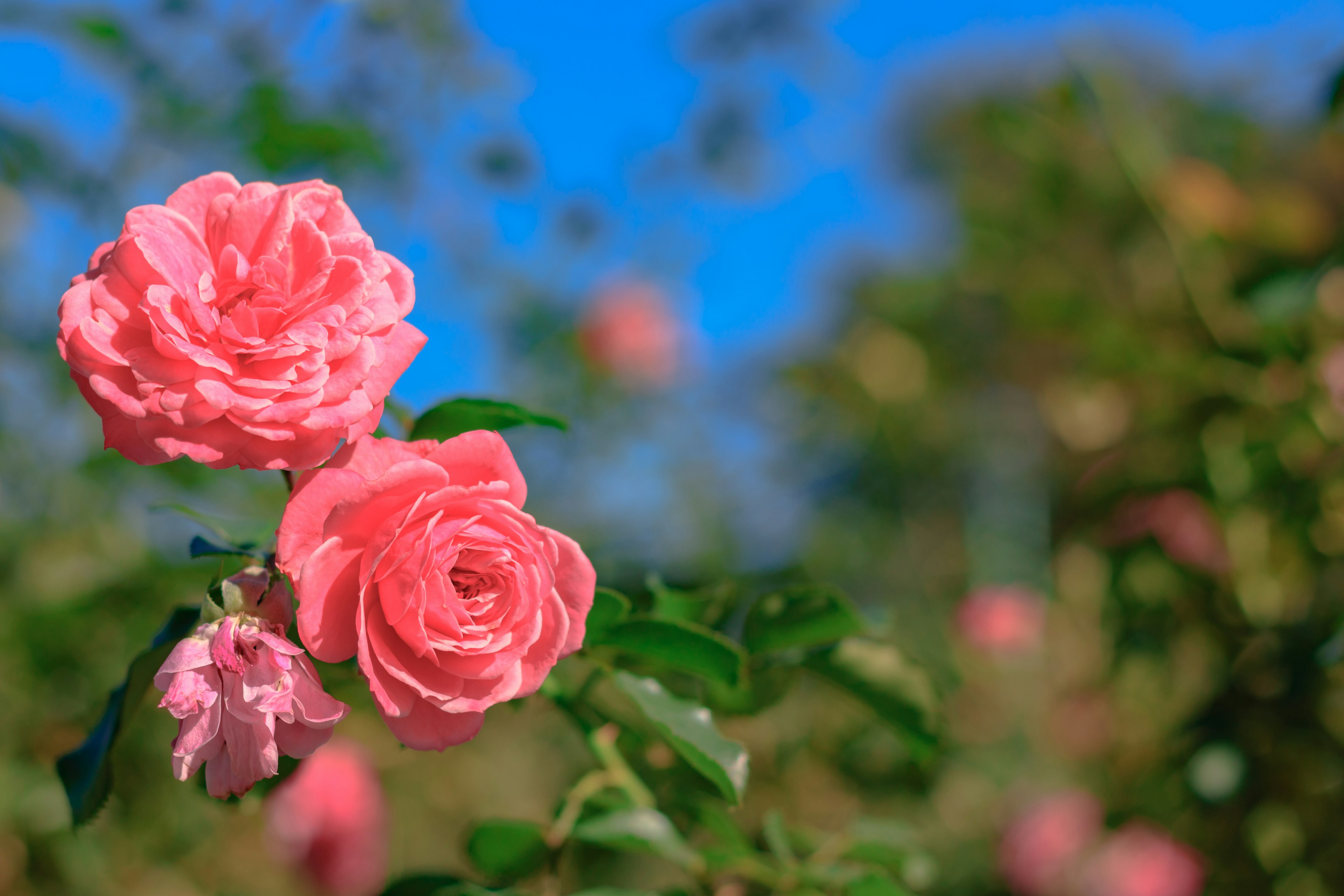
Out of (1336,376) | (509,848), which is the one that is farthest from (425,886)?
(1336,376)

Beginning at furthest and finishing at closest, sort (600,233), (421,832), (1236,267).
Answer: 1. (600,233)
2. (421,832)
3. (1236,267)

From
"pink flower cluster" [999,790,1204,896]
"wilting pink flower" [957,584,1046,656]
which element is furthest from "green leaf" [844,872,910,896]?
"wilting pink flower" [957,584,1046,656]

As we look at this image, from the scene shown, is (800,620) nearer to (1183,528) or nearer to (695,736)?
(695,736)

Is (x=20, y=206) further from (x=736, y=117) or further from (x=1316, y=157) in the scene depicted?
(x=1316, y=157)

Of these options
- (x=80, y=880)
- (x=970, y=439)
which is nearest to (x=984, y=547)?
(x=970, y=439)

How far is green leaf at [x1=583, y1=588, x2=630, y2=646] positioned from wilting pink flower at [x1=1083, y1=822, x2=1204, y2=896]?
2.83 ft

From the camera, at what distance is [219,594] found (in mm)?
334

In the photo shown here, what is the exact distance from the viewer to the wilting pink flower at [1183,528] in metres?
1.01

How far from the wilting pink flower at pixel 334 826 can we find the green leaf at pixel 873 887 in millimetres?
1070

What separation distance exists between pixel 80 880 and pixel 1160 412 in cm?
140

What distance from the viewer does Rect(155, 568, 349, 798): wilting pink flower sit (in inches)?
12.4

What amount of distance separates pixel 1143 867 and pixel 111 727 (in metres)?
1.10

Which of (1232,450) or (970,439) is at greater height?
(1232,450)

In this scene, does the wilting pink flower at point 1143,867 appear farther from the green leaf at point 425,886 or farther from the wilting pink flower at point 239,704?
the wilting pink flower at point 239,704
